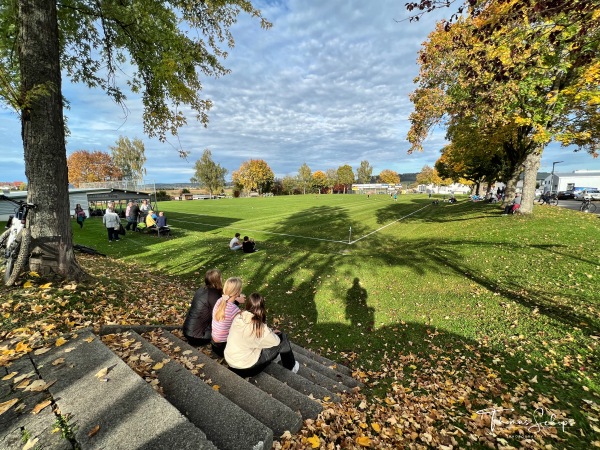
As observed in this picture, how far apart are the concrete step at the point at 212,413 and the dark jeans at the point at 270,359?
3.35 ft

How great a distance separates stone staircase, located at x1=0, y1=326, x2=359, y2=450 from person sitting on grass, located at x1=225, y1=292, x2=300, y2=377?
0.68 feet

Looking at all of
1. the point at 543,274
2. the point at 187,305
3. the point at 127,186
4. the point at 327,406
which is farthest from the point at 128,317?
the point at 127,186

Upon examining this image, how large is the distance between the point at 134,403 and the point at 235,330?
1641 millimetres

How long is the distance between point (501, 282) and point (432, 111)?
9824 mm

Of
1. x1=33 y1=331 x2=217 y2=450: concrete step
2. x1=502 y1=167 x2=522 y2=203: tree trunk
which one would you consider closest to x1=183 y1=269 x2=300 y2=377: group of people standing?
x1=33 y1=331 x2=217 y2=450: concrete step

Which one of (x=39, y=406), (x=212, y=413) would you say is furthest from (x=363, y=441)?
(x=39, y=406)

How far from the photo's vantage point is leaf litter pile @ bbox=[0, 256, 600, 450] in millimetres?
3564

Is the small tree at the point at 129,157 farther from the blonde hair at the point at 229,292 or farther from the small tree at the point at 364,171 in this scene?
the small tree at the point at 364,171

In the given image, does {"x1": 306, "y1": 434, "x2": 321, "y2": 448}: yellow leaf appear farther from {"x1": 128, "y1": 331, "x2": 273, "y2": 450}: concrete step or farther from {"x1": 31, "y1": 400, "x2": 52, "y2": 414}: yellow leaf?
{"x1": 31, "y1": 400, "x2": 52, "y2": 414}: yellow leaf

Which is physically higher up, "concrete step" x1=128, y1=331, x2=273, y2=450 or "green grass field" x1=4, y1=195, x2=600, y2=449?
"concrete step" x1=128, y1=331, x2=273, y2=450

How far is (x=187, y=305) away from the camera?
8.22m

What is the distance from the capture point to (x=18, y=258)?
5711 millimetres

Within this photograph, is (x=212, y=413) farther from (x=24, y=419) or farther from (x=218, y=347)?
(x=218, y=347)

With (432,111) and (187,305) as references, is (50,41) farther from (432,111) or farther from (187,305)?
(432,111)
